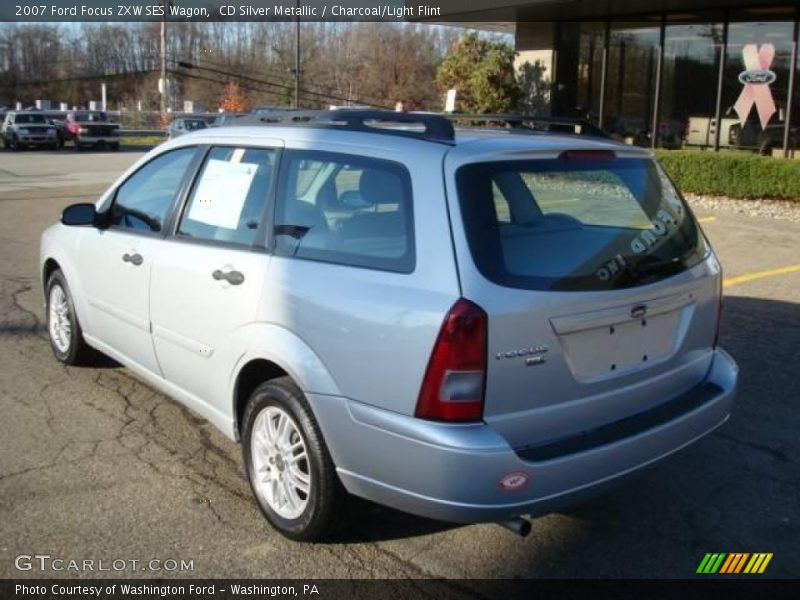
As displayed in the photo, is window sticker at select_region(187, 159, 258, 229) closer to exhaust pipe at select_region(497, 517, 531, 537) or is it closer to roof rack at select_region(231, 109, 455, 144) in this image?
roof rack at select_region(231, 109, 455, 144)

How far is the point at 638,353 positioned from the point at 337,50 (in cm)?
6768

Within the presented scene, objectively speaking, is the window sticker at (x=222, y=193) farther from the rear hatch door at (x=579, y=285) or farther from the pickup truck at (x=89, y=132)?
the pickup truck at (x=89, y=132)

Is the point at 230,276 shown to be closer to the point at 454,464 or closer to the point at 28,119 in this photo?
the point at 454,464

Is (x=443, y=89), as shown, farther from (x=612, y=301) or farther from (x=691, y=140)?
(x=612, y=301)

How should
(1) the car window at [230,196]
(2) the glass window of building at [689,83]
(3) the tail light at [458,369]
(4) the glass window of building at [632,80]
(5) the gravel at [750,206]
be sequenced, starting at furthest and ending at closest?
1. (4) the glass window of building at [632,80]
2. (2) the glass window of building at [689,83]
3. (5) the gravel at [750,206]
4. (1) the car window at [230,196]
5. (3) the tail light at [458,369]

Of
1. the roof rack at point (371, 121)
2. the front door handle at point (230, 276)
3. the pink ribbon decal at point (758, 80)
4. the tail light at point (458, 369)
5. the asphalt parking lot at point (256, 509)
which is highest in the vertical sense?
the pink ribbon decal at point (758, 80)

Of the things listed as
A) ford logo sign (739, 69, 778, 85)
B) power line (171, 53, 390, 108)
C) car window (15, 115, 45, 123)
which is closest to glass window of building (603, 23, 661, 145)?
ford logo sign (739, 69, 778, 85)

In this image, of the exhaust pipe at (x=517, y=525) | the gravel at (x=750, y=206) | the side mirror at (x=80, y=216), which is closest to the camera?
the exhaust pipe at (x=517, y=525)

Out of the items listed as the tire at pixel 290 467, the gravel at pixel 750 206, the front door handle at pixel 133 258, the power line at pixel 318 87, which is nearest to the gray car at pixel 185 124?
the power line at pixel 318 87

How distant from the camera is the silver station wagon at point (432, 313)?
112 inches

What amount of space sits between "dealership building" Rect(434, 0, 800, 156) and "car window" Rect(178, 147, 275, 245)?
13840 mm

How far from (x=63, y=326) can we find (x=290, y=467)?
2908mm

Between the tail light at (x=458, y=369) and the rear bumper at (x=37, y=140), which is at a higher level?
the rear bumper at (x=37, y=140)

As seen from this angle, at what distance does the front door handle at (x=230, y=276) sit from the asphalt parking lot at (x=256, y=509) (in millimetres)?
1042
